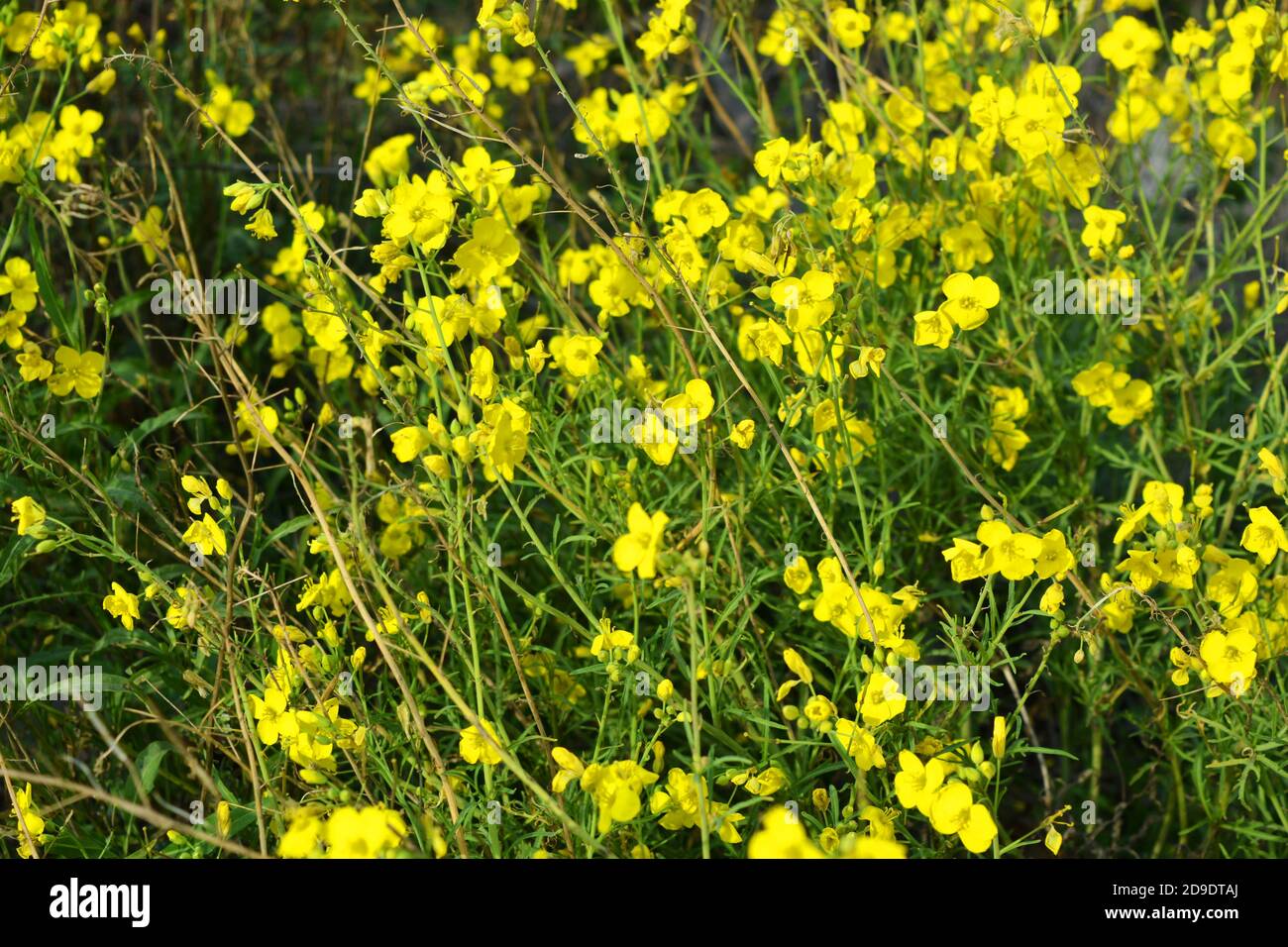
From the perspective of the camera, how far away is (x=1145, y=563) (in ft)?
6.04

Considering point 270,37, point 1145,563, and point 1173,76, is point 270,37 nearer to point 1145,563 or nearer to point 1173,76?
point 1173,76

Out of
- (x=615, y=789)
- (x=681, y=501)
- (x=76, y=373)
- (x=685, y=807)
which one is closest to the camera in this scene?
(x=615, y=789)

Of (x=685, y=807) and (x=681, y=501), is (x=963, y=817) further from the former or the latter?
(x=681, y=501)

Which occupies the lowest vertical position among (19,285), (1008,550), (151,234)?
(1008,550)

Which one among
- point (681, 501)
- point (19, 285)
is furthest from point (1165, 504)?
point (19, 285)

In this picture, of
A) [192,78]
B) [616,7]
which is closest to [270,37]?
[192,78]

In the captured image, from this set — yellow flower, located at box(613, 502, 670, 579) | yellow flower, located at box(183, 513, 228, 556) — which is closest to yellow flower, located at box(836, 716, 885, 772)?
yellow flower, located at box(613, 502, 670, 579)

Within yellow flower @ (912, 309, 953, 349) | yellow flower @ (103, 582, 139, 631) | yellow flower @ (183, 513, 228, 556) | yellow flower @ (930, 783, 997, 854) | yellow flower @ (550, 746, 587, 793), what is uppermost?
yellow flower @ (912, 309, 953, 349)

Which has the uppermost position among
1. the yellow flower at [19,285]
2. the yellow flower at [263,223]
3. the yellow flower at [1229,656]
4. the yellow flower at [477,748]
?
the yellow flower at [19,285]

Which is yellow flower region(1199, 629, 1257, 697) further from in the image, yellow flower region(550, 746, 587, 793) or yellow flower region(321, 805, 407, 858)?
yellow flower region(321, 805, 407, 858)

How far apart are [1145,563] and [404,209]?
3.87 ft

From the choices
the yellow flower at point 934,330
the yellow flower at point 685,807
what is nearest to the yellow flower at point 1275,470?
the yellow flower at point 934,330

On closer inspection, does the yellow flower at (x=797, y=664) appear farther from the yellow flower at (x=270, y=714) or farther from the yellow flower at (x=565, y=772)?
the yellow flower at (x=270, y=714)

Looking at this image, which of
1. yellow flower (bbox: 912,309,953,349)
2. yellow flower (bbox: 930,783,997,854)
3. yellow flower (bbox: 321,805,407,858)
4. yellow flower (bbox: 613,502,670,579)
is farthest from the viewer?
yellow flower (bbox: 912,309,953,349)
